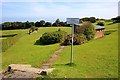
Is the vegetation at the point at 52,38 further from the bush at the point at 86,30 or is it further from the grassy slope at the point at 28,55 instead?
the grassy slope at the point at 28,55

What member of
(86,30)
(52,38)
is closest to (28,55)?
(52,38)

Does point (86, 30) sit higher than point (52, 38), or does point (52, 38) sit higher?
point (86, 30)

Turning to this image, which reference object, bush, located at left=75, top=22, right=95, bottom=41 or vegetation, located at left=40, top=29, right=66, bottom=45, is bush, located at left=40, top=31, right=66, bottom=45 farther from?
bush, located at left=75, top=22, right=95, bottom=41

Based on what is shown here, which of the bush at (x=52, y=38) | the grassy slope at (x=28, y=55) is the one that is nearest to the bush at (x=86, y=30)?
the bush at (x=52, y=38)

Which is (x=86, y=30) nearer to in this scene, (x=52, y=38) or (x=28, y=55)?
(x=52, y=38)

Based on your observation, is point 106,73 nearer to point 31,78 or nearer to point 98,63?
point 98,63

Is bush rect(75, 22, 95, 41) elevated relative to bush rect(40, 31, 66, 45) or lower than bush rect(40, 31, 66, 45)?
elevated

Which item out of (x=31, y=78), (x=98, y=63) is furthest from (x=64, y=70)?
(x=98, y=63)

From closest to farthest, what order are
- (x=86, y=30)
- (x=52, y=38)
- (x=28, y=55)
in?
(x=28, y=55) → (x=52, y=38) → (x=86, y=30)

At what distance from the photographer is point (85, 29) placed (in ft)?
103

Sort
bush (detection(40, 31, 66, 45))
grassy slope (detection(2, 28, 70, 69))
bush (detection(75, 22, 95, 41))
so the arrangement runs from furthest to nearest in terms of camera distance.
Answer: bush (detection(75, 22, 95, 41)), bush (detection(40, 31, 66, 45)), grassy slope (detection(2, 28, 70, 69))

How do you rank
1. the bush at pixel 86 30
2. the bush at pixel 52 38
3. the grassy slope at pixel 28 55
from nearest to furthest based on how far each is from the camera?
the grassy slope at pixel 28 55 → the bush at pixel 52 38 → the bush at pixel 86 30

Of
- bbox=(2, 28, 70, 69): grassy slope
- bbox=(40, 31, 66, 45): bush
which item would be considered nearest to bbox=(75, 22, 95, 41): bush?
bbox=(40, 31, 66, 45): bush

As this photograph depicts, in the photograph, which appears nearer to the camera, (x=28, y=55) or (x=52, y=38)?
(x=28, y=55)
